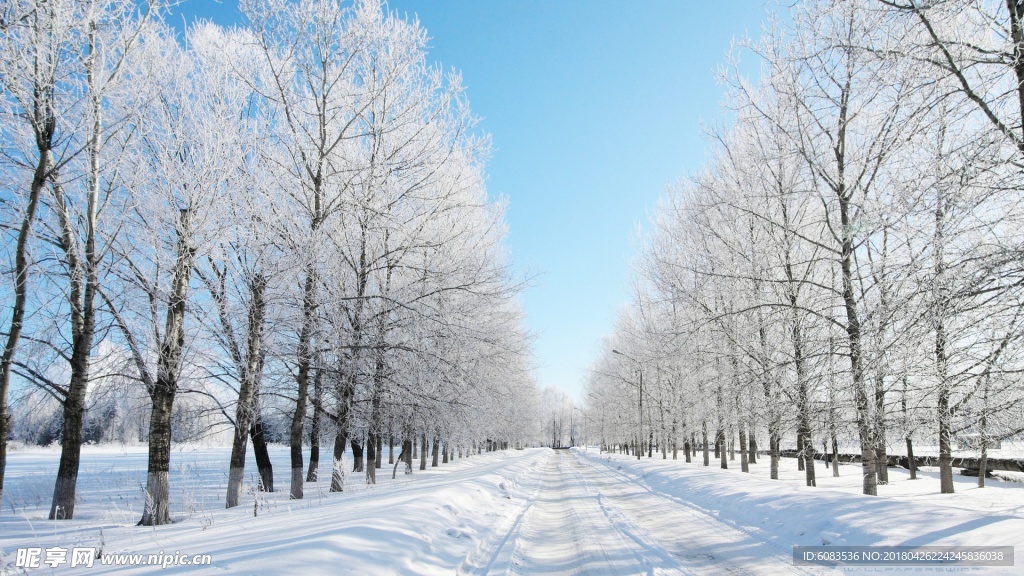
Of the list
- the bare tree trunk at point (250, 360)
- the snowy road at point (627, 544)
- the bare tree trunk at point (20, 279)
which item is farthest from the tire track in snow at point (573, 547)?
the bare tree trunk at point (20, 279)

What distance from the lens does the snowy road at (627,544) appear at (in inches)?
240

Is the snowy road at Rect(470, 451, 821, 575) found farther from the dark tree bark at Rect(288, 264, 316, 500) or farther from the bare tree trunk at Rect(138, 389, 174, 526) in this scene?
the bare tree trunk at Rect(138, 389, 174, 526)

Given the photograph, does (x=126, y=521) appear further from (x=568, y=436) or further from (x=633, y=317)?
(x=568, y=436)

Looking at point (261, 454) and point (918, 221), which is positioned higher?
point (918, 221)

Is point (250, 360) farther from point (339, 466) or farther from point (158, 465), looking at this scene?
point (339, 466)

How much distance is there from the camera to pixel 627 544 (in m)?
7.41

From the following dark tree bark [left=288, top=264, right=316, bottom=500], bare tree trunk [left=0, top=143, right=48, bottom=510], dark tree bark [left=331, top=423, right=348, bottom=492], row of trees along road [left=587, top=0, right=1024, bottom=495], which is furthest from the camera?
dark tree bark [left=331, top=423, right=348, bottom=492]

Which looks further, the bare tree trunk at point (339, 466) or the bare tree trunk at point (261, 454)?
the bare tree trunk at point (261, 454)

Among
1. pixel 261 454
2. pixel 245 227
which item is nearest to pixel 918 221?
pixel 245 227

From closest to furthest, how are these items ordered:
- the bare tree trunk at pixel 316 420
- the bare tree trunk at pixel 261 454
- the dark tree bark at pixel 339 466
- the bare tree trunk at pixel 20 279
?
1. the bare tree trunk at pixel 20 279
2. the dark tree bark at pixel 339 466
3. the bare tree trunk at pixel 316 420
4. the bare tree trunk at pixel 261 454

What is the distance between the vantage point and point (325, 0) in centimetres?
1199

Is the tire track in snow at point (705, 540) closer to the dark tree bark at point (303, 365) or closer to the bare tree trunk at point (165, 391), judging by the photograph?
the dark tree bark at point (303, 365)

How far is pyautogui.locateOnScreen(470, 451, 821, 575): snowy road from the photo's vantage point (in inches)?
240

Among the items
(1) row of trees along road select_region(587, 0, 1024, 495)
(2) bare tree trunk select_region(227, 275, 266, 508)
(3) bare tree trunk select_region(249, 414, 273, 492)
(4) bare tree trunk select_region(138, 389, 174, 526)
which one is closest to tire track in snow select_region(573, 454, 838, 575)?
(1) row of trees along road select_region(587, 0, 1024, 495)
